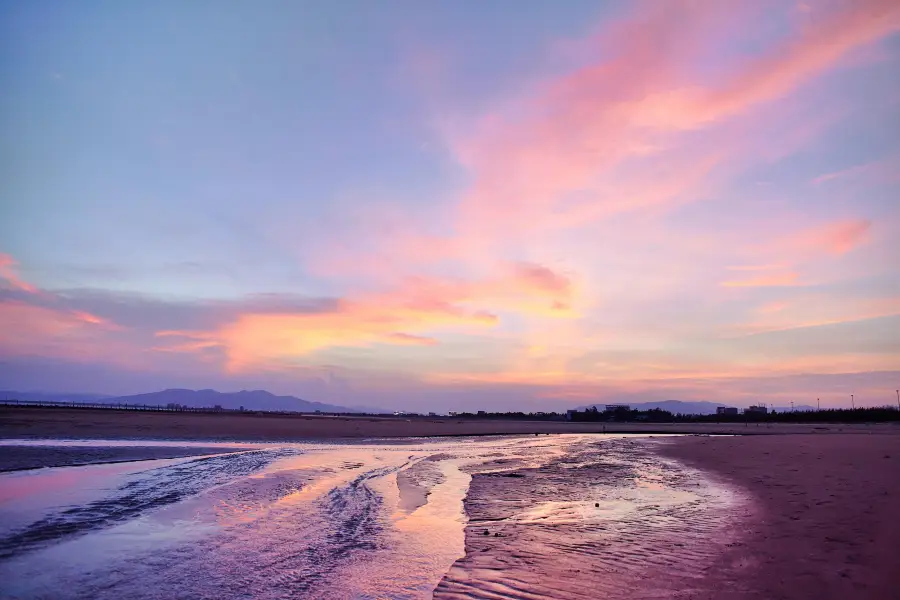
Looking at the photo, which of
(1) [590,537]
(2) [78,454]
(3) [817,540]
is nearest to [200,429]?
(2) [78,454]

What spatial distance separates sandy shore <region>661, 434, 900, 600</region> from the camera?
7102 mm

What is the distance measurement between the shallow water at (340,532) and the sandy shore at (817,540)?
794mm

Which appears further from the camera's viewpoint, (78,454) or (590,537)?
(78,454)

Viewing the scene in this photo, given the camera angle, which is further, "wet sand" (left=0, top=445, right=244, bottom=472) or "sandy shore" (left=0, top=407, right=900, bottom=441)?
"sandy shore" (left=0, top=407, right=900, bottom=441)

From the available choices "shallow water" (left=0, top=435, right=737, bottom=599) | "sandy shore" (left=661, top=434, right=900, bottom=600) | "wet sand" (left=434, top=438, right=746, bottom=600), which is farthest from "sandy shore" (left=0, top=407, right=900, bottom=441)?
"sandy shore" (left=661, top=434, right=900, bottom=600)

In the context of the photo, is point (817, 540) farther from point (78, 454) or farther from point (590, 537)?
point (78, 454)

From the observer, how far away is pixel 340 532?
11.5 meters

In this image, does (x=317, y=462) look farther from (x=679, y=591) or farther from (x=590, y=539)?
(x=679, y=591)

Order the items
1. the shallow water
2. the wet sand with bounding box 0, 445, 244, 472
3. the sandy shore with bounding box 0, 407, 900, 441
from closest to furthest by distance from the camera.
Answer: the shallow water → the wet sand with bounding box 0, 445, 244, 472 → the sandy shore with bounding box 0, 407, 900, 441

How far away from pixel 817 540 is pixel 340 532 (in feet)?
30.9

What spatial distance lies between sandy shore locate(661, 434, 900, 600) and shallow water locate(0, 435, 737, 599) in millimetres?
794

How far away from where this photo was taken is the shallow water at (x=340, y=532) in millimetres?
7926

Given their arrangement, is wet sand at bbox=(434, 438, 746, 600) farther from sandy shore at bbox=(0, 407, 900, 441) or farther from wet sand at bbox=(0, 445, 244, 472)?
sandy shore at bbox=(0, 407, 900, 441)

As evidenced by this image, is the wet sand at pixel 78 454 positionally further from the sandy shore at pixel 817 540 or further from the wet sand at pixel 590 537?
the sandy shore at pixel 817 540
